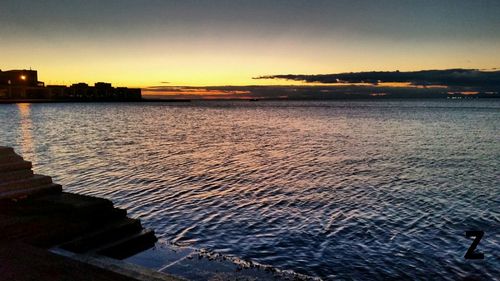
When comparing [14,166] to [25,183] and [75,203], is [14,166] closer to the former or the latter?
[25,183]

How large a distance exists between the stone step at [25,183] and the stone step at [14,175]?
0.12m

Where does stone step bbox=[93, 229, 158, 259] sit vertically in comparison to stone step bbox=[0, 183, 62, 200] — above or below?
below

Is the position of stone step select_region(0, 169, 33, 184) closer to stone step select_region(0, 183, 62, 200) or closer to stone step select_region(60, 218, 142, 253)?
stone step select_region(0, 183, 62, 200)

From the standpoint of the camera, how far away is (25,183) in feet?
33.5

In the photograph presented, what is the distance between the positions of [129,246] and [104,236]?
78cm

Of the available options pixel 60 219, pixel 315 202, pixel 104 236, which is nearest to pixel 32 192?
pixel 60 219

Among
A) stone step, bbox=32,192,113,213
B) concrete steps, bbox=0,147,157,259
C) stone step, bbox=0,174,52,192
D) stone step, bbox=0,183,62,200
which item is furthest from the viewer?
stone step, bbox=0,174,52,192

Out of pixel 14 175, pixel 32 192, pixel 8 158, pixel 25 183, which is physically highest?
pixel 8 158

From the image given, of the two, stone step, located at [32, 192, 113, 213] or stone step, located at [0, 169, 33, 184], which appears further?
stone step, located at [0, 169, 33, 184]

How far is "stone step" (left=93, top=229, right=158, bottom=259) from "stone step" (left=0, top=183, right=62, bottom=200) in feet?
8.77

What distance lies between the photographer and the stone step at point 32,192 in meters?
→ 9.81

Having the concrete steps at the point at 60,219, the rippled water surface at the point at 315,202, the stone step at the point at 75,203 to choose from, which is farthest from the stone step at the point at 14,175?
the rippled water surface at the point at 315,202

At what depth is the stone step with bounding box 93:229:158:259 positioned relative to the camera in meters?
9.10

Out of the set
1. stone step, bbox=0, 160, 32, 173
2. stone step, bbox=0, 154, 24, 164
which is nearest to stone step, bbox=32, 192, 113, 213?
stone step, bbox=0, 160, 32, 173
